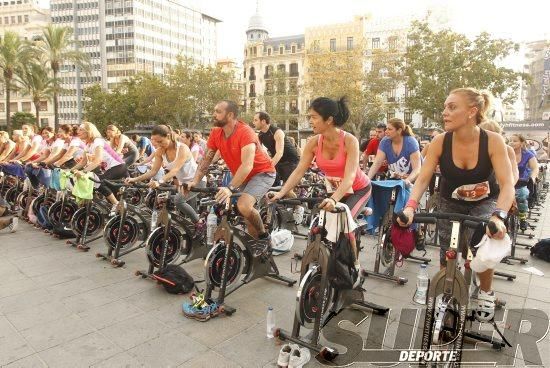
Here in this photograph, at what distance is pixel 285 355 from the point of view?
2.95 metres

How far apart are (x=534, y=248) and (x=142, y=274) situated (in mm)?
5532

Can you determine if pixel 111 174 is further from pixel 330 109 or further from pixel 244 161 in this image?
pixel 330 109

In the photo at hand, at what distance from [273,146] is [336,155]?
333cm

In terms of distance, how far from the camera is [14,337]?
3.45 m

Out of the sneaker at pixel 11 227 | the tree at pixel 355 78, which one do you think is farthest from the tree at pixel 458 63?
the sneaker at pixel 11 227

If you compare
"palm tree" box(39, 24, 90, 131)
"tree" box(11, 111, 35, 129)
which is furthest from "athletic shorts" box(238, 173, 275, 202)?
"tree" box(11, 111, 35, 129)

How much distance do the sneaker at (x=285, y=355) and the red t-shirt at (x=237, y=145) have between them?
2138 mm

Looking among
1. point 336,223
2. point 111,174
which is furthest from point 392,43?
point 336,223

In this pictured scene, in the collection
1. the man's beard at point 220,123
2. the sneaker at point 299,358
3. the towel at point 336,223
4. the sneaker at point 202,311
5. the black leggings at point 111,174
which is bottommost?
the sneaker at point 202,311

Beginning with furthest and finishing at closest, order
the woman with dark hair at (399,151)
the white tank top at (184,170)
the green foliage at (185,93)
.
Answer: the green foliage at (185,93), the white tank top at (184,170), the woman with dark hair at (399,151)

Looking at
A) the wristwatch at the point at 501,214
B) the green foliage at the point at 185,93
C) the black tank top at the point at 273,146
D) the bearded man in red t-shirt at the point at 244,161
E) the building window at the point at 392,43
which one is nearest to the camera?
the wristwatch at the point at 501,214

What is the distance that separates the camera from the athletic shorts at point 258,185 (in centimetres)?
453

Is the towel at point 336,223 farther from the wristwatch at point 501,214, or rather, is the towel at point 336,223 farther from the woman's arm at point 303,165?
the wristwatch at point 501,214

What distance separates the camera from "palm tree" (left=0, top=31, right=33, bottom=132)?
29453 mm
